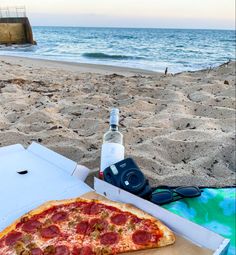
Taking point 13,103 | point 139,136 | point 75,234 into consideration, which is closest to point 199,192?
point 75,234

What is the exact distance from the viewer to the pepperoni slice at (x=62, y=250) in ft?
5.05

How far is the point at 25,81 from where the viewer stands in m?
6.27

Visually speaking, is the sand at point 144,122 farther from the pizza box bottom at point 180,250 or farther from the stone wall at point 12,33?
the stone wall at point 12,33

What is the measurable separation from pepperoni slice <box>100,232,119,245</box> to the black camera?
14.0 inches

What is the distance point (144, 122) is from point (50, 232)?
2.40m

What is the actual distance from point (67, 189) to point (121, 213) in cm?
45

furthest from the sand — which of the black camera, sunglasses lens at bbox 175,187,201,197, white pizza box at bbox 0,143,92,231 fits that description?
the black camera

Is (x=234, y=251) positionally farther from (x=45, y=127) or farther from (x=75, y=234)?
(x=45, y=127)

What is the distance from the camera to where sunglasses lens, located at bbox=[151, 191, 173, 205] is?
7.27 feet

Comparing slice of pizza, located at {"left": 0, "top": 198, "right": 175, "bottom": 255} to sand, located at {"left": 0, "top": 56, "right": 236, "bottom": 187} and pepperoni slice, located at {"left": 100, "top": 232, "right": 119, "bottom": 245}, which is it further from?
sand, located at {"left": 0, "top": 56, "right": 236, "bottom": 187}

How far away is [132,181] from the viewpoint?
6.61 ft

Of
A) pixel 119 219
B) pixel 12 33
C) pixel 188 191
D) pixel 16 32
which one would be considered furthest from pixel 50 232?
pixel 16 32

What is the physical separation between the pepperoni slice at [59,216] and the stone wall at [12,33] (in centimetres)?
2109

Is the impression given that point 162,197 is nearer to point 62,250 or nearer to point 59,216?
point 59,216
